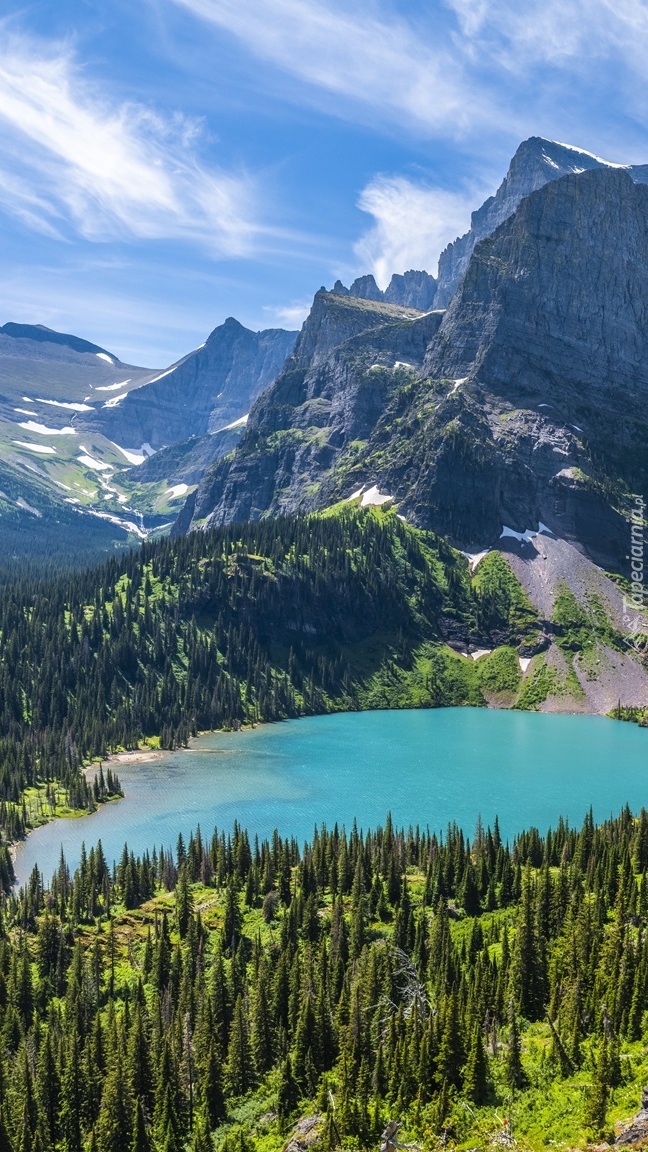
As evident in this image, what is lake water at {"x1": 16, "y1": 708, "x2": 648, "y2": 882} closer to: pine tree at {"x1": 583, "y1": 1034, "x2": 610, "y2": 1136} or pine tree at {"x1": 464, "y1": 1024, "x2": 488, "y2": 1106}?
pine tree at {"x1": 464, "y1": 1024, "x2": 488, "y2": 1106}

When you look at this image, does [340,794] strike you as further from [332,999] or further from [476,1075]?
[476,1075]

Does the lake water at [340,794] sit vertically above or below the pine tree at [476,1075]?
below

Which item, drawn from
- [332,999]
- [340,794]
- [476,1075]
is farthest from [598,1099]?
[340,794]

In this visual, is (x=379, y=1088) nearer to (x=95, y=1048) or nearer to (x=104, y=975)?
(x=95, y=1048)

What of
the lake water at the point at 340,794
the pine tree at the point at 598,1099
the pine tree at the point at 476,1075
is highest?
the pine tree at the point at 598,1099

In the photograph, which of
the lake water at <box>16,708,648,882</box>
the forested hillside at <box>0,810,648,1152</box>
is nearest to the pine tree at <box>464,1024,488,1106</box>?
the forested hillside at <box>0,810,648,1152</box>

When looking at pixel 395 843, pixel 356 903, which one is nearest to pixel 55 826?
pixel 395 843

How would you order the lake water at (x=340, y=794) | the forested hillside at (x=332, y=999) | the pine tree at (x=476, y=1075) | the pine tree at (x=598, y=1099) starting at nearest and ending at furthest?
the pine tree at (x=598, y=1099) < the pine tree at (x=476, y=1075) < the forested hillside at (x=332, y=999) < the lake water at (x=340, y=794)

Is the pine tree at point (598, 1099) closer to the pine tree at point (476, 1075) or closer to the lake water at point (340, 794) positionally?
the pine tree at point (476, 1075)

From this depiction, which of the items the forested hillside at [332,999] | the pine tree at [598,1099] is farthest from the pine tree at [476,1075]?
the pine tree at [598,1099]

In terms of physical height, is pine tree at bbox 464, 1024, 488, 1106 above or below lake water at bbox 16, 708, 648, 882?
above
